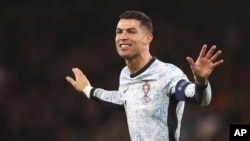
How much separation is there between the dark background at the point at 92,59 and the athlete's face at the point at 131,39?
2.96 meters

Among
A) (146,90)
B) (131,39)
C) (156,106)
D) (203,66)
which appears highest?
(131,39)

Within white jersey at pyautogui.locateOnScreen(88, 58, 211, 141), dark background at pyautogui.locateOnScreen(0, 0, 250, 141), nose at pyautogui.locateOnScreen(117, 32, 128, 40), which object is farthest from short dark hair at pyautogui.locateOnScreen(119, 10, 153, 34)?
dark background at pyautogui.locateOnScreen(0, 0, 250, 141)

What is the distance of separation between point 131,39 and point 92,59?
4.44 meters

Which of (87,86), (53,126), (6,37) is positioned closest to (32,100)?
(53,126)

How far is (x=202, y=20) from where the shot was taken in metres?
10.0

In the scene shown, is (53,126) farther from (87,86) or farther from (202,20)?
(87,86)

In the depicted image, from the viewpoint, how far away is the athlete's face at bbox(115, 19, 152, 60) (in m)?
5.44

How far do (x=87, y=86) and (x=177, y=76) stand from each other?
1.11 m

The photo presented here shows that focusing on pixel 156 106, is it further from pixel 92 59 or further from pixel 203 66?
pixel 92 59

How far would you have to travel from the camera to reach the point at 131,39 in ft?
17.8

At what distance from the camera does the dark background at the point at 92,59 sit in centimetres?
874

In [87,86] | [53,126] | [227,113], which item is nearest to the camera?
[87,86]

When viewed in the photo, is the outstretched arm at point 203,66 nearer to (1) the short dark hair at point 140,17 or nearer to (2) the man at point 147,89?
(2) the man at point 147,89

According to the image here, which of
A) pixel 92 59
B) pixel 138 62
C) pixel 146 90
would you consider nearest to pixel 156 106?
pixel 146 90
